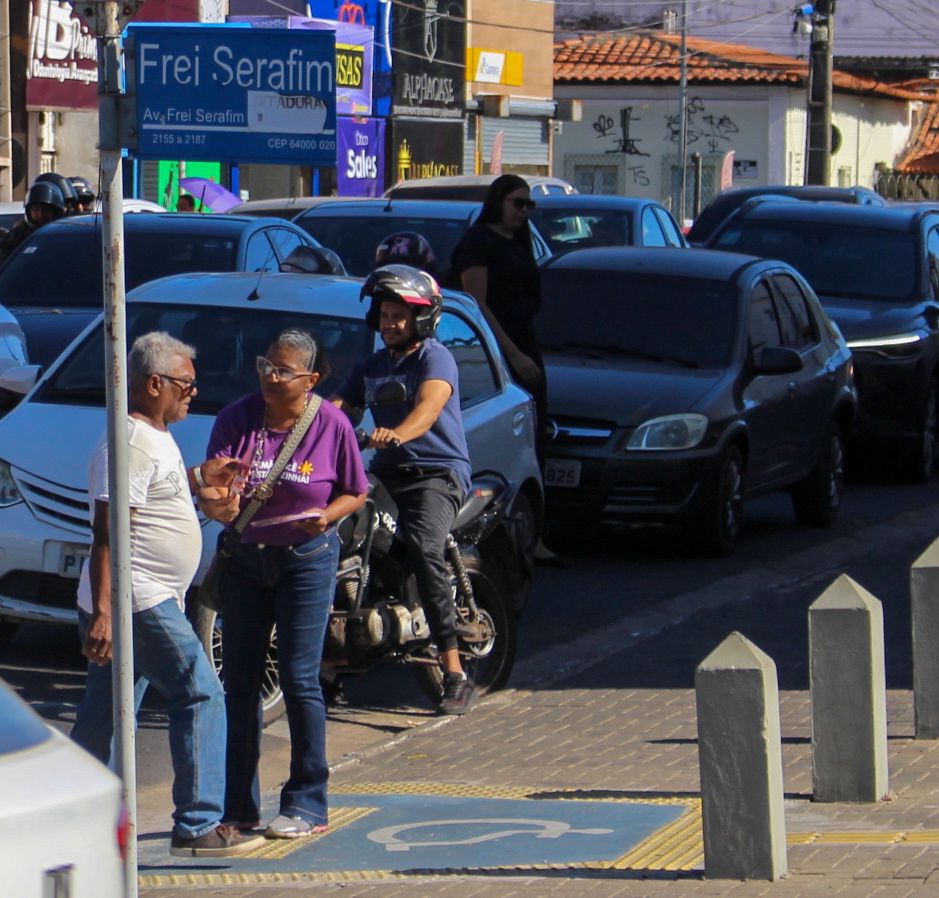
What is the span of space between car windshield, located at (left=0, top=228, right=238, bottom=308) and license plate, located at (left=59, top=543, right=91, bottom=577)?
4.31 metres

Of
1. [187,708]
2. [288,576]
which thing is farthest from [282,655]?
[187,708]

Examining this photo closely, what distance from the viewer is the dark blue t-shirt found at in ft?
26.7

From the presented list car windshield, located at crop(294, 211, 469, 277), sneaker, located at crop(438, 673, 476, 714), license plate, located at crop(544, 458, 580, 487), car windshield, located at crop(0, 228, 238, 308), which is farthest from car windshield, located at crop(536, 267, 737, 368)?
sneaker, located at crop(438, 673, 476, 714)

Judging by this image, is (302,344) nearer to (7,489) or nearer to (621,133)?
(7,489)

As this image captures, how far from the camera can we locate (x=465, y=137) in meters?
44.0

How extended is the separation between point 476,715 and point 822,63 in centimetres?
2989

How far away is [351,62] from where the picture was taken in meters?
37.3

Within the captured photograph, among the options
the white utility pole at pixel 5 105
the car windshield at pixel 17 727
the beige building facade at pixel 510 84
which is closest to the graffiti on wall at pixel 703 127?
the beige building facade at pixel 510 84

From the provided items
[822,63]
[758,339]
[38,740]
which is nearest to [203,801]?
[38,740]

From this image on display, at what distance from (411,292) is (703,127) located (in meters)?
47.0

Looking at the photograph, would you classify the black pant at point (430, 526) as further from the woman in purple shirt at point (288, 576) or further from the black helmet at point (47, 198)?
the black helmet at point (47, 198)

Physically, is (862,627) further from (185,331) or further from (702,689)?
(185,331)

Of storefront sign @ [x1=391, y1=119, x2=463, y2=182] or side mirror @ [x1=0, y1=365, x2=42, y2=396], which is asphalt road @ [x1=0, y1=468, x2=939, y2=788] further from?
storefront sign @ [x1=391, y1=119, x2=463, y2=182]

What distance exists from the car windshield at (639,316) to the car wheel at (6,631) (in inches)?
172
